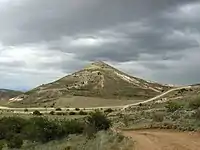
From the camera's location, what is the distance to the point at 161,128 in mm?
29953

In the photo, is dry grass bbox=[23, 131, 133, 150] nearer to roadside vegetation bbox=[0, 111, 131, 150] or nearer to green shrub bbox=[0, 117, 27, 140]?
roadside vegetation bbox=[0, 111, 131, 150]

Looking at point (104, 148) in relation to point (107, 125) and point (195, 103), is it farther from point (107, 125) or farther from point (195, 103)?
point (195, 103)

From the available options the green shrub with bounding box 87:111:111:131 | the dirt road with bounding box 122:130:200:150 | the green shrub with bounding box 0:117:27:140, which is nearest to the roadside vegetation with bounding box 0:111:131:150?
the green shrub with bounding box 87:111:111:131

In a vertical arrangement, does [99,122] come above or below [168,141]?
above

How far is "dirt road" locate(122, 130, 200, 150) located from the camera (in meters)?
21.3

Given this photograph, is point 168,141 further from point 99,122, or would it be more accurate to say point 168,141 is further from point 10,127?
point 10,127

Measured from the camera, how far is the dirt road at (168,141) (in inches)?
837

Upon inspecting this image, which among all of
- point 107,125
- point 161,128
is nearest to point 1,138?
point 107,125

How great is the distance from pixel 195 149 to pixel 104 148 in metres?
5.15

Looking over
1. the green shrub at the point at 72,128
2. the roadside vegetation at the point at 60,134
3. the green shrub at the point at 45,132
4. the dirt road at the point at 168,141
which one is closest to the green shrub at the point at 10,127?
Result: the roadside vegetation at the point at 60,134

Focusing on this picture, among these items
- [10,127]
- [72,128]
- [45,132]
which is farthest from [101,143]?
[10,127]

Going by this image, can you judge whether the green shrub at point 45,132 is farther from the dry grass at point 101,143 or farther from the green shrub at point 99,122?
the dry grass at point 101,143

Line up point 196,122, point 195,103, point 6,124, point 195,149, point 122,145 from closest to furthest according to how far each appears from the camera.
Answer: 1. point 195,149
2. point 122,145
3. point 196,122
4. point 195,103
5. point 6,124

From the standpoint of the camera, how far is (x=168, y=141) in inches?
907
